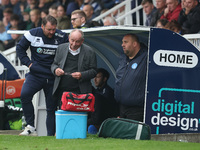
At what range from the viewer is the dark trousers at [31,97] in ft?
31.8

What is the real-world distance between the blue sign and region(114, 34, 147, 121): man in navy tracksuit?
44cm

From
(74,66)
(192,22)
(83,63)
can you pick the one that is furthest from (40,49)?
(192,22)

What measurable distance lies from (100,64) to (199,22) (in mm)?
2305

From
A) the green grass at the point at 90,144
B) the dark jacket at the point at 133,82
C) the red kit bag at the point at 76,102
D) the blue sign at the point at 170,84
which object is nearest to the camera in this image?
the green grass at the point at 90,144

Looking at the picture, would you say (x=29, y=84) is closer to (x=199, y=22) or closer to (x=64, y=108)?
(x=64, y=108)

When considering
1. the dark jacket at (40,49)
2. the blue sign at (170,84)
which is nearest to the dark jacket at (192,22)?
the blue sign at (170,84)

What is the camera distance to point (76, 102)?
8.57 metres

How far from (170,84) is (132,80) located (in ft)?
2.33

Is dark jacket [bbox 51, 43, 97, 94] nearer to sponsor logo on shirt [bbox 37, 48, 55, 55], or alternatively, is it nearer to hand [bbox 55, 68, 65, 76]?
hand [bbox 55, 68, 65, 76]

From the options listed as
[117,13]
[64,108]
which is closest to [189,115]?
[64,108]

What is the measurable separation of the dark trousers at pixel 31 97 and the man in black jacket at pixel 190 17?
9.68 ft

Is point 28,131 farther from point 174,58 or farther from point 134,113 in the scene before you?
point 174,58

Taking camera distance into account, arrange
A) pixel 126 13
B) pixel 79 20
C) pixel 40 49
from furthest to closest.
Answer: pixel 126 13, pixel 79 20, pixel 40 49

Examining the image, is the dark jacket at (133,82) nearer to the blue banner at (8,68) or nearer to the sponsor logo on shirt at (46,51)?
the sponsor logo on shirt at (46,51)
